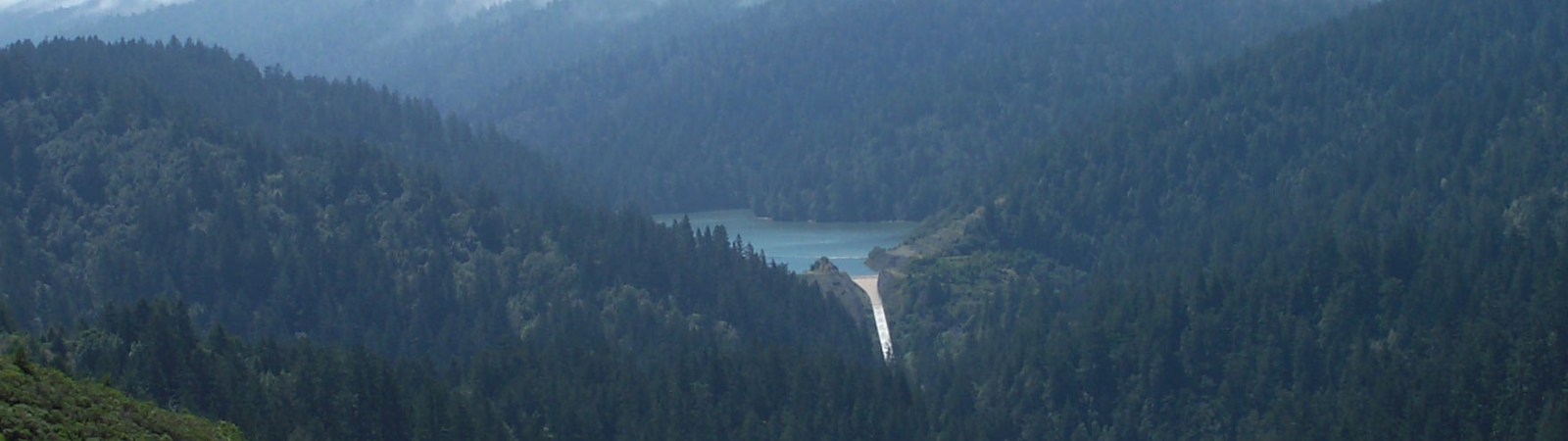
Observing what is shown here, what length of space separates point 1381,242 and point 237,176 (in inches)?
2702

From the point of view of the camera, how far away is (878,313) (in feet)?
534

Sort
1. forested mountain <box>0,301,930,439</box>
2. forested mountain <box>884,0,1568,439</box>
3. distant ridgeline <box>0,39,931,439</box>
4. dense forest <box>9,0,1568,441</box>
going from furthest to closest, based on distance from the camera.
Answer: forested mountain <box>884,0,1568,439</box>
dense forest <box>9,0,1568,441</box>
distant ridgeline <box>0,39,931,439</box>
forested mountain <box>0,301,930,439</box>

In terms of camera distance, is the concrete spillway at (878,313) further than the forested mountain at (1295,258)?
Yes

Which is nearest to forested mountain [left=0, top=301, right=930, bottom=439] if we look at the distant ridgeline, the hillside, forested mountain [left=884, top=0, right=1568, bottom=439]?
the distant ridgeline

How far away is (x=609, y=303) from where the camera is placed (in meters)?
138

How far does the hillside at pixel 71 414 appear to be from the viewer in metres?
50.3

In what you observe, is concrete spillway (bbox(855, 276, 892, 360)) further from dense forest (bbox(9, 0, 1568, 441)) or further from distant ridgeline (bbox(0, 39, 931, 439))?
distant ridgeline (bbox(0, 39, 931, 439))

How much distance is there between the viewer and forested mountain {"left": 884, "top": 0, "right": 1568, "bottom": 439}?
110 m

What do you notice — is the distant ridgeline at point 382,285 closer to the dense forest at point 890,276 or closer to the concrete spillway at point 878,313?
the dense forest at point 890,276

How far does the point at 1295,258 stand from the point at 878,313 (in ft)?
122

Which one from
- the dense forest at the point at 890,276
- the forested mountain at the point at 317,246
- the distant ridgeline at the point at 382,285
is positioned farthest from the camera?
the forested mountain at the point at 317,246

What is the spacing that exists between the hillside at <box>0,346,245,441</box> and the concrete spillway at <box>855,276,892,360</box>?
297 ft

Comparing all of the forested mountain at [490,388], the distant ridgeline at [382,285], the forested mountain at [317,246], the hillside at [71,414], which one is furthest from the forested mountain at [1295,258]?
the hillside at [71,414]

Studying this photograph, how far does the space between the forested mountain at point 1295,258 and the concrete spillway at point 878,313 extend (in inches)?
61.4
